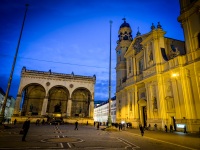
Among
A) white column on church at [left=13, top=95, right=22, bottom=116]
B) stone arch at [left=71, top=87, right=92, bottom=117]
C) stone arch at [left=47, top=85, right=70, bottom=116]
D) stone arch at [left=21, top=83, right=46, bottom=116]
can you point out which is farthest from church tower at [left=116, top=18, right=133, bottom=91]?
white column on church at [left=13, top=95, right=22, bottom=116]

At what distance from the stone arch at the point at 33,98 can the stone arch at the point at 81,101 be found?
9863 mm

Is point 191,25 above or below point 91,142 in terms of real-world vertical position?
above

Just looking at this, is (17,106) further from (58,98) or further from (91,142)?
(91,142)

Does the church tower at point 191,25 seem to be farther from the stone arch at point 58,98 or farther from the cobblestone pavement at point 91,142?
the stone arch at point 58,98

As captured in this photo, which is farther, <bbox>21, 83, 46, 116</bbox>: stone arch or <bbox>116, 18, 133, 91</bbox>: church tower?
A: <bbox>21, 83, 46, 116</bbox>: stone arch

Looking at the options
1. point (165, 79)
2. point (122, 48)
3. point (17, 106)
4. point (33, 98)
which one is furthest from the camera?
point (33, 98)

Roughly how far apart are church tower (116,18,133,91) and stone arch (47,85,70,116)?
1685 centimetres

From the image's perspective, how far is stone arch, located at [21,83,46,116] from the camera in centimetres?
4394

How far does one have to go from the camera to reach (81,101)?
48094 millimetres

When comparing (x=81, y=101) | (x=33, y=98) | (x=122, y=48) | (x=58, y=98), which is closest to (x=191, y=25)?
(x=122, y=48)

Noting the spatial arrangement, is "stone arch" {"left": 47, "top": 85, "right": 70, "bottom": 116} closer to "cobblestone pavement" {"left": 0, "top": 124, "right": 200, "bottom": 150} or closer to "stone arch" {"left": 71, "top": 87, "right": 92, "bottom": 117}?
"stone arch" {"left": 71, "top": 87, "right": 92, "bottom": 117}

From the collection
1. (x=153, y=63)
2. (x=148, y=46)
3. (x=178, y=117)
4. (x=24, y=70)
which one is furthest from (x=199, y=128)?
(x=24, y=70)

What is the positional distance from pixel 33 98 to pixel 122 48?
1246 inches

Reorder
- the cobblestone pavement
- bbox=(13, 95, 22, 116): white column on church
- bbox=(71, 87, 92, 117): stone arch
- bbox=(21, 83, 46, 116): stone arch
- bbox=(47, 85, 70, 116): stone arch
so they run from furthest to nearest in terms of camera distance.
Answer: bbox=(71, 87, 92, 117): stone arch < bbox=(47, 85, 70, 116): stone arch < bbox=(21, 83, 46, 116): stone arch < bbox=(13, 95, 22, 116): white column on church < the cobblestone pavement
